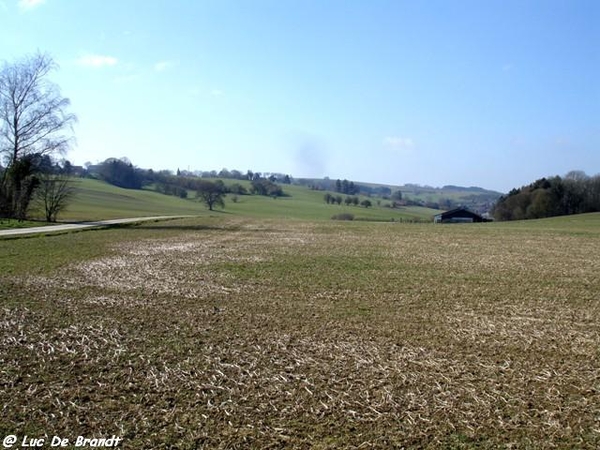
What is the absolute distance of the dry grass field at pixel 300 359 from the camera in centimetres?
489

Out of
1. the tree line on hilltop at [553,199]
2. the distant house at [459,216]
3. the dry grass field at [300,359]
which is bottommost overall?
the dry grass field at [300,359]

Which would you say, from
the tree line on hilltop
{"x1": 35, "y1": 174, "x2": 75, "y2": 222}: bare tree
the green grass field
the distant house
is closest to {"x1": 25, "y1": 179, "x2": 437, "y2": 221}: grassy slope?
the green grass field

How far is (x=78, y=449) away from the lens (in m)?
4.46

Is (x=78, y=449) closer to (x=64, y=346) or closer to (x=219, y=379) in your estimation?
(x=219, y=379)

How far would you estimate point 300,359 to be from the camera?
22.6 ft

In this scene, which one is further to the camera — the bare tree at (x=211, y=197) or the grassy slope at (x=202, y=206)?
the bare tree at (x=211, y=197)

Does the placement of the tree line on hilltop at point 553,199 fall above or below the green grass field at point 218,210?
above

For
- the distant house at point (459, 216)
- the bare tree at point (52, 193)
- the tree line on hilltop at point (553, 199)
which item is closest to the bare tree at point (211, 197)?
the distant house at point (459, 216)

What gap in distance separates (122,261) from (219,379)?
12370mm

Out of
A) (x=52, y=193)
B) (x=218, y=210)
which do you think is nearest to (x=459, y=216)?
(x=218, y=210)

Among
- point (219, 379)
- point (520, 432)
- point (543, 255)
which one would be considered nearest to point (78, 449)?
point (219, 379)

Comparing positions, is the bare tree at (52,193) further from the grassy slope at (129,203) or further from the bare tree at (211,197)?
the bare tree at (211,197)

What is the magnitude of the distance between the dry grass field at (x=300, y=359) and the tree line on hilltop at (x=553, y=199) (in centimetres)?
8278

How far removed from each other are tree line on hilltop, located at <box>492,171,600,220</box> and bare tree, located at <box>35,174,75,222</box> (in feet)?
261
